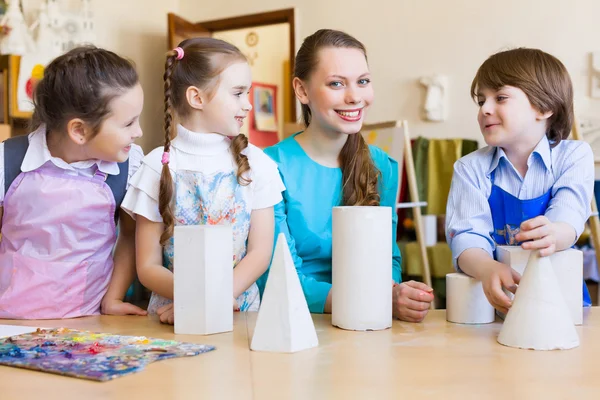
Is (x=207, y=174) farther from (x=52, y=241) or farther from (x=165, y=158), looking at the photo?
(x=52, y=241)

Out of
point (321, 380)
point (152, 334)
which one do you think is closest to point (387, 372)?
point (321, 380)

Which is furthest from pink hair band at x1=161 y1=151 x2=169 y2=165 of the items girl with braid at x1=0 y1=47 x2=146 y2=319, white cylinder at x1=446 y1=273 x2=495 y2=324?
white cylinder at x1=446 y1=273 x2=495 y2=324

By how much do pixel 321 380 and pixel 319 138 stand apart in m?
0.91

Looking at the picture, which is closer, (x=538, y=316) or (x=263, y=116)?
(x=538, y=316)

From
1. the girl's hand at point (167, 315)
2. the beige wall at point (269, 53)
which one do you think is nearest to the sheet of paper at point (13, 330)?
the girl's hand at point (167, 315)

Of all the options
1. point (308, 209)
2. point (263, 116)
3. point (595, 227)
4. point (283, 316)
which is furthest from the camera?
point (263, 116)

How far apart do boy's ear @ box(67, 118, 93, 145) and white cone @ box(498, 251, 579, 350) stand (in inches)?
32.7

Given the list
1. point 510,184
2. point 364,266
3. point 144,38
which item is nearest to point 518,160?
point 510,184

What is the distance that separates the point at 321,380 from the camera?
73 centimetres

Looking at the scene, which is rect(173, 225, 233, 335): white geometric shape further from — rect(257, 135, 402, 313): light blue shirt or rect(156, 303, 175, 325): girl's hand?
rect(257, 135, 402, 313): light blue shirt

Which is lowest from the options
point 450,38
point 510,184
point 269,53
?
point 510,184

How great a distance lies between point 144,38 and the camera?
480 centimetres

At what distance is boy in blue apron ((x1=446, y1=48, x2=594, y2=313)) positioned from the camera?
4.25 feet

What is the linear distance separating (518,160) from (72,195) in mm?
869
